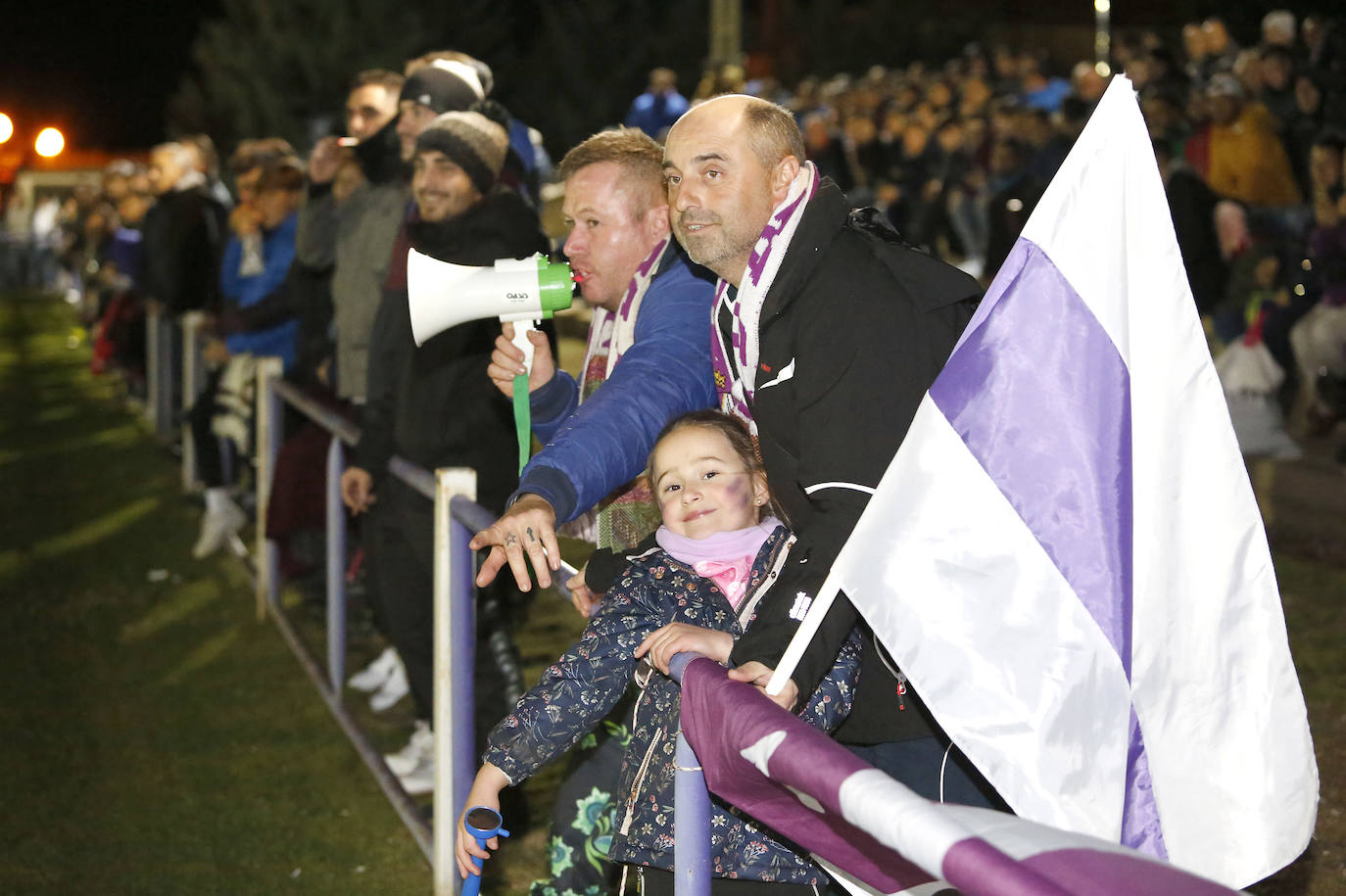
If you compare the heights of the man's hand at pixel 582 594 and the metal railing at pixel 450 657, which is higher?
the man's hand at pixel 582 594

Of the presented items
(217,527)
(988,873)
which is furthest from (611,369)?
(217,527)

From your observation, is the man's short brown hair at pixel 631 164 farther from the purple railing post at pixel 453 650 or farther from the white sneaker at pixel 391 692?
the white sneaker at pixel 391 692

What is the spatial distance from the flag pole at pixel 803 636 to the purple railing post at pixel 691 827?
0.13 meters

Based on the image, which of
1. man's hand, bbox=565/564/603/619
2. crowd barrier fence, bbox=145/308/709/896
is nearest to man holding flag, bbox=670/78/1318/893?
crowd barrier fence, bbox=145/308/709/896

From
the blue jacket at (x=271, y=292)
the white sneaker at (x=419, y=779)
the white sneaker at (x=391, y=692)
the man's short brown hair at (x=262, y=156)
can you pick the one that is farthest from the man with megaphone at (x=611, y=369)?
the man's short brown hair at (x=262, y=156)

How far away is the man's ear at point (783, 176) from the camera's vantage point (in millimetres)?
2854

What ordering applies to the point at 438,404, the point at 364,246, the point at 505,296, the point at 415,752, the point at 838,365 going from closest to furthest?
the point at 838,365 → the point at 505,296 → the point at 438,404 → the point at 415,752 → the point at 364,246

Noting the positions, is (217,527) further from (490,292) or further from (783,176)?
(783,176)

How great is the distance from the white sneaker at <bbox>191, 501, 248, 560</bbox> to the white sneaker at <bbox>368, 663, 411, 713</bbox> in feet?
10.0

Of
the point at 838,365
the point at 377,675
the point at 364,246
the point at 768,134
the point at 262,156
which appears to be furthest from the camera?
the point at 262,156

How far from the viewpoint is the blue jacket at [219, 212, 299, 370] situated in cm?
835

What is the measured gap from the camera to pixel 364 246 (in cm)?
622

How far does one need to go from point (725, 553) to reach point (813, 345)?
1.37ft

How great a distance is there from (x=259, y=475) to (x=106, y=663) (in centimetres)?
108
